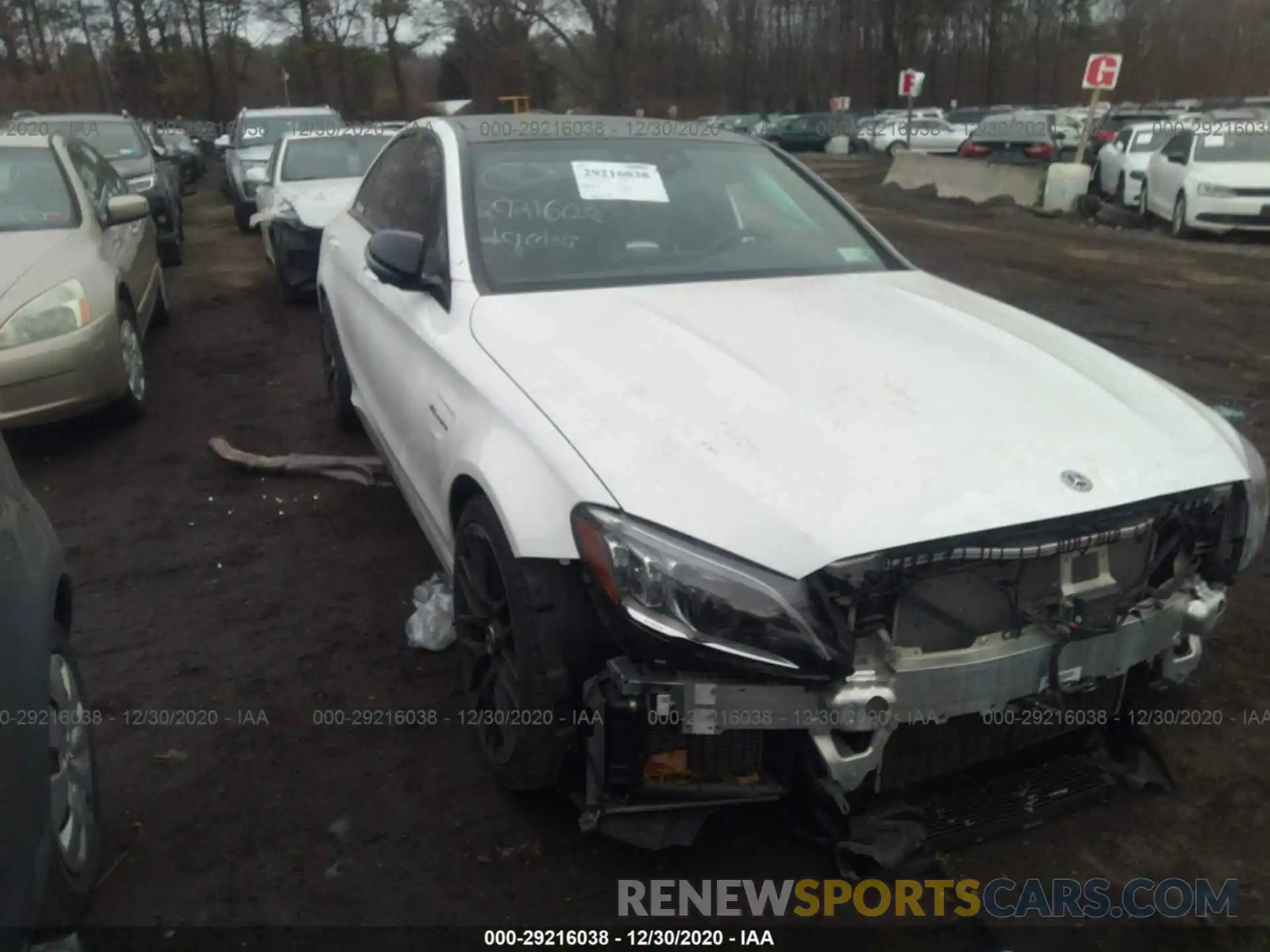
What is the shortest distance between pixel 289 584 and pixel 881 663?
2697 mm

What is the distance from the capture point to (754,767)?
7.73 feet

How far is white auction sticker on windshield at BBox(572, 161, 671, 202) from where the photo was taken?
370 centimetres

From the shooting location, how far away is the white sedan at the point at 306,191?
8.92 meters

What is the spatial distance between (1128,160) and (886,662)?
16.8 metres

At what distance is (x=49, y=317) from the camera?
5.25 metres

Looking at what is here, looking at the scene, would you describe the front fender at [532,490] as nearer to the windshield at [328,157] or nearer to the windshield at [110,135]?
the windshield at [328,157]

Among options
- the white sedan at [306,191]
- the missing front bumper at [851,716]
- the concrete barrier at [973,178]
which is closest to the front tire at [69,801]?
the missing front bumper at [851,716]

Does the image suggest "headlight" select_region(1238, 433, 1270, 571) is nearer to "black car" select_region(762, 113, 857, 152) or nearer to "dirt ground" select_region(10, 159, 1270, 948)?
"dirt ground" select_region(10, 159, 1270, 948)

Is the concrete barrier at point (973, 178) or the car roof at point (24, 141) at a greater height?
the car roof at point (24, 141)

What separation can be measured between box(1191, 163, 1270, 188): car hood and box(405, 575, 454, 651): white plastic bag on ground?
12956 mm

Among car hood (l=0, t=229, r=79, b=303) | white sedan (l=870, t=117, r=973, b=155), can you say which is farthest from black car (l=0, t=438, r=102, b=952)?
white sedan (l=870, t=117, r=973, b=155)

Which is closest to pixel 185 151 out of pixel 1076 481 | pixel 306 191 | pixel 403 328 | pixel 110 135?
pixel 110 135

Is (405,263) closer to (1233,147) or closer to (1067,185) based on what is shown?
(1233,147)

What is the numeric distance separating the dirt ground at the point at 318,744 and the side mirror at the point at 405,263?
123 centimetres
